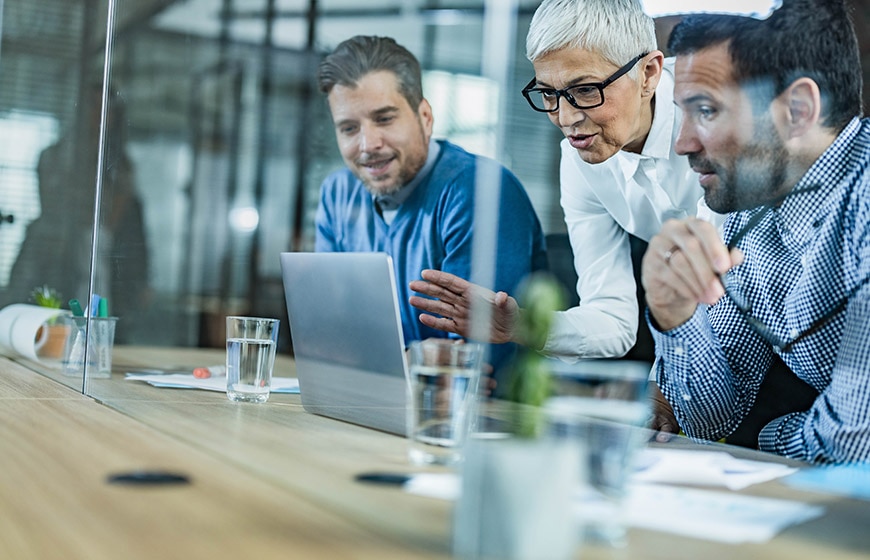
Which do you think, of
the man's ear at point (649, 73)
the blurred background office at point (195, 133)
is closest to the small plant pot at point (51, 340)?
the blurred background office at point (195, 133)

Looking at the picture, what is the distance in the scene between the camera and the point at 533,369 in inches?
26.3

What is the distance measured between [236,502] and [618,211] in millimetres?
674

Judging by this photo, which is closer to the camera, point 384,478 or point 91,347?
point 384,478

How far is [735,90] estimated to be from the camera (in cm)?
130

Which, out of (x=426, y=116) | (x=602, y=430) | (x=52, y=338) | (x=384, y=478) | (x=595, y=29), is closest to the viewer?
(x=602, y=430)

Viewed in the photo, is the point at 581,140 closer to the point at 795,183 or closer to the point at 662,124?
the point at 662,124

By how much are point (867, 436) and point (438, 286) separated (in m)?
0.66

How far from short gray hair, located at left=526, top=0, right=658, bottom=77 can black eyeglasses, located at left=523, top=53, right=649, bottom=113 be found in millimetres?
14

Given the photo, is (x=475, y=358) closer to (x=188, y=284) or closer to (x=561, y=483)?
(x=561, y=483)

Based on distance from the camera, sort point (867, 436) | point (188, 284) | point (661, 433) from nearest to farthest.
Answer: point (867, 436) → point (661, 433) → point (188, 284)

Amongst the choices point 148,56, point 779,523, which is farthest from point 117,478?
point 148,56

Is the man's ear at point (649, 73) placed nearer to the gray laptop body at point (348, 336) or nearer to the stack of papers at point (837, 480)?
the gray laptop body at point (348, 336)

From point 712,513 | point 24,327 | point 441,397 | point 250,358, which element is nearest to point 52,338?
point 24,327

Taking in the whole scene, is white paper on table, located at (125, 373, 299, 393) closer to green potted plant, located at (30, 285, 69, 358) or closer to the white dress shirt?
green potted plant, located at (30, 285, 69, 358)
